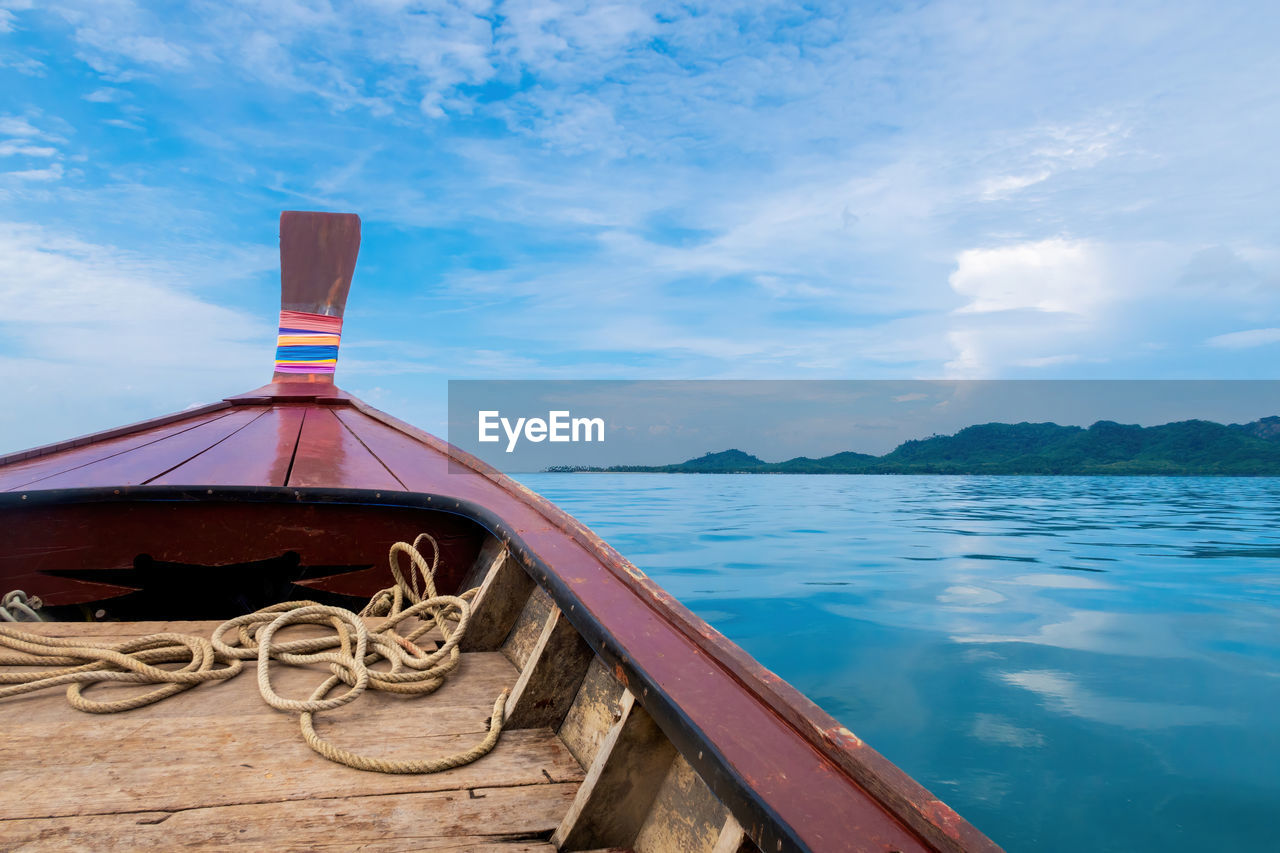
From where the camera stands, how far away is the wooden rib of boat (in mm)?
754

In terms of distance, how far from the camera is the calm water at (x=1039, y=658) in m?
2.31

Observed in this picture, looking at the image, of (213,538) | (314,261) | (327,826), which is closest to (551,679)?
(327,826)

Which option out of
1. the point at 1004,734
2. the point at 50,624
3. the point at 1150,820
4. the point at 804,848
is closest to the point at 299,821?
the point at 804,848

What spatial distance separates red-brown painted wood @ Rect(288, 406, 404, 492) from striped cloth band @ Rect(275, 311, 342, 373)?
1.22 metres

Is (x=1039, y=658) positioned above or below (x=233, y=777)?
below

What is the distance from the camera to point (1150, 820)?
7.18 feet

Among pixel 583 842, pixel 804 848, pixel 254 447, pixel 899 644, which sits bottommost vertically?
pixel 899 644

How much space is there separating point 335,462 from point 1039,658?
3.81m

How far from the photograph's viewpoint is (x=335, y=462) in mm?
2508

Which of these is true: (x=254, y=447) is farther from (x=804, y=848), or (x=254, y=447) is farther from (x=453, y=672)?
(x=804, y=848)

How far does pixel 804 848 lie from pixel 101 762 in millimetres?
1163

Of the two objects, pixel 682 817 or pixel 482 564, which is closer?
pixel 682 817

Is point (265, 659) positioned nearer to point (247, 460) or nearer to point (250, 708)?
point (250, 708)

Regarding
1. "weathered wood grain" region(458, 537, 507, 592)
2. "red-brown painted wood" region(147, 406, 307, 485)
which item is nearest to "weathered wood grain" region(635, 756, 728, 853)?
"weathered wood grain" region(458, 537, 507, 592)
